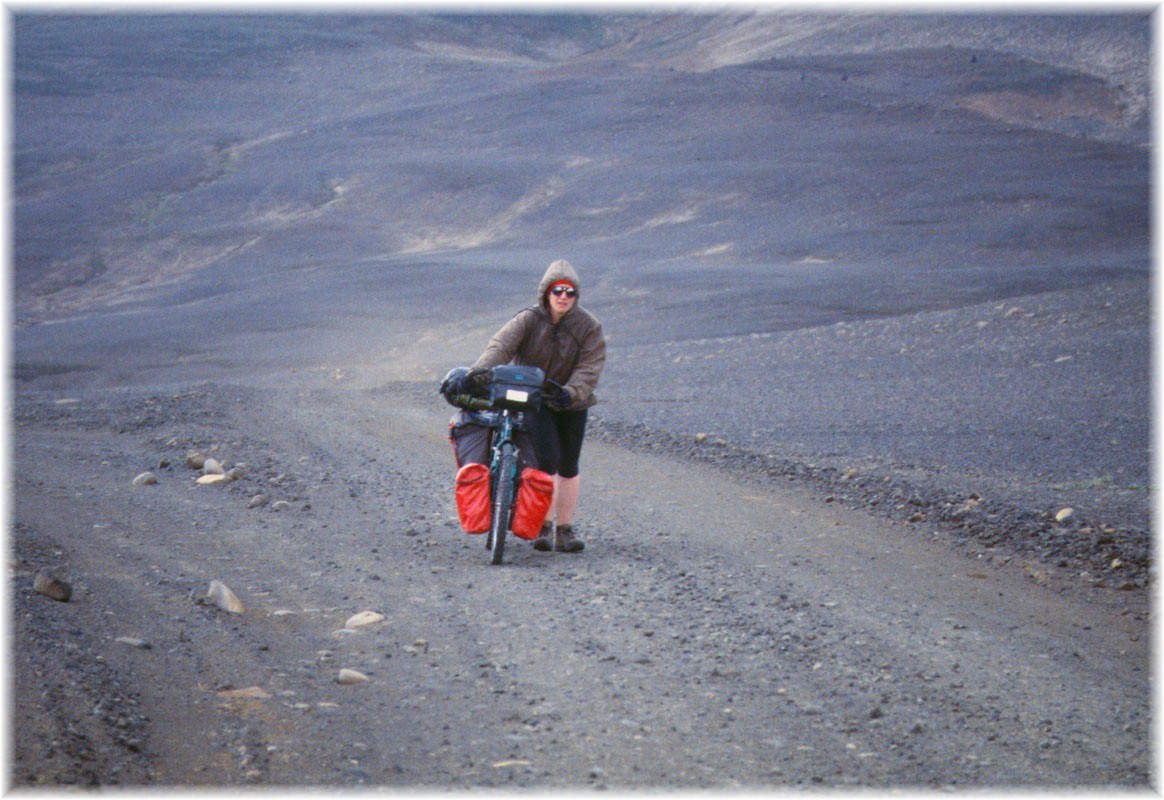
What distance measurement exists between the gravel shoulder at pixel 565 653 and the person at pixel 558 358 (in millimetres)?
649

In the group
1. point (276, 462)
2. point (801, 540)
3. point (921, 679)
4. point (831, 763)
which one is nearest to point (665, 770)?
point (831, 763)

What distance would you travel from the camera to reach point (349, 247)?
3416 cm

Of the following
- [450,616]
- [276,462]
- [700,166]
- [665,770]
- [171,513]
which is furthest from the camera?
[700,166]

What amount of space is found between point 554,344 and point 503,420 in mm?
569

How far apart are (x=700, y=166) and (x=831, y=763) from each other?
37.1 meters

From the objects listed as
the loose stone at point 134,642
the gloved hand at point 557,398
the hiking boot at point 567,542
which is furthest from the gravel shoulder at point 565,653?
the gloved hand at point 557,398

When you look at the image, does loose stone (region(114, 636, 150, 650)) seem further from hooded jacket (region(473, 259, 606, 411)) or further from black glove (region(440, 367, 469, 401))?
hooded jacket (region(473, 259, 606, 411))

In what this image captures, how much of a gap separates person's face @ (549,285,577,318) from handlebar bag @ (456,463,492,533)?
1067 mm

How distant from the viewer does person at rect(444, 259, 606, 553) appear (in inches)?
277

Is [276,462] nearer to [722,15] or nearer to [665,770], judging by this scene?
[665,770]

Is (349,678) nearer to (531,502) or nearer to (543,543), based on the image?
(531,502)

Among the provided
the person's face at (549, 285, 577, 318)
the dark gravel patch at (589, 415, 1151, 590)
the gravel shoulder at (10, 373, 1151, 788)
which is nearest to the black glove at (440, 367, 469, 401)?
the person's face at (549, 285, 577, 318)

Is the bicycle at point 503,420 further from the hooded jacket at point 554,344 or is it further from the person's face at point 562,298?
the person's face at point 562,298

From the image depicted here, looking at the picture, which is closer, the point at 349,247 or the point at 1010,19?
the point at 349,247
